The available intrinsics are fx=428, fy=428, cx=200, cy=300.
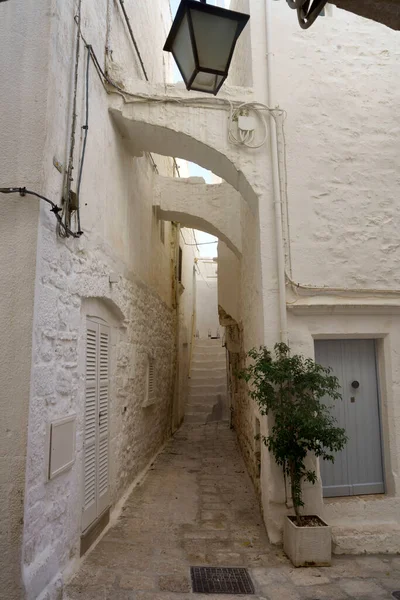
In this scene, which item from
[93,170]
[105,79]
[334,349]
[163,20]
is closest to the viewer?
[93,170]

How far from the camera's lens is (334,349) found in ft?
16.3

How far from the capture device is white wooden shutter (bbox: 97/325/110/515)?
4.30 m

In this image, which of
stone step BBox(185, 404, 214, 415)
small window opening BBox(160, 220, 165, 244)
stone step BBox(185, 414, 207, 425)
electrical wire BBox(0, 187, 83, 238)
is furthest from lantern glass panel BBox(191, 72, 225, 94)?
stone step BBox(185, 404, 214, 415)

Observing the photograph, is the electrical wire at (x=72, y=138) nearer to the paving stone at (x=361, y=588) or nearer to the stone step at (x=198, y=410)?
the paving stone at (x=361, y=588)

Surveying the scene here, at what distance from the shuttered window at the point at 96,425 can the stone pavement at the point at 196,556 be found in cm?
39

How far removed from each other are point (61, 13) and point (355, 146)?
11.5 ft

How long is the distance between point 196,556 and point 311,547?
1.03 m

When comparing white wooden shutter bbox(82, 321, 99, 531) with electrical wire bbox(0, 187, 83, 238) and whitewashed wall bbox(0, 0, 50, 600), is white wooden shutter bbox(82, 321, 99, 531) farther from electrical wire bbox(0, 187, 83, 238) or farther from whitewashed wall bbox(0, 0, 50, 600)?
whitewashed wall bbox(0, 0, 50, 600)

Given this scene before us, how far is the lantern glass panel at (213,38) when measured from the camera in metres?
2.98

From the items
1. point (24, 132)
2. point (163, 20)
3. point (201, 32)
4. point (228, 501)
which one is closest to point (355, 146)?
point (201, 32)

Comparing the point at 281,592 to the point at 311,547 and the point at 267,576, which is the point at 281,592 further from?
the point at 311,547

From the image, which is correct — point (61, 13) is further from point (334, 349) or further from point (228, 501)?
point (228, 501)

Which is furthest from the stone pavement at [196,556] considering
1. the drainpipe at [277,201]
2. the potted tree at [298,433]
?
the drainpipe at [277,201]

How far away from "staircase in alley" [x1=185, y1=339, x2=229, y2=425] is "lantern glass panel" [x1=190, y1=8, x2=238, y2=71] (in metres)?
9.64
